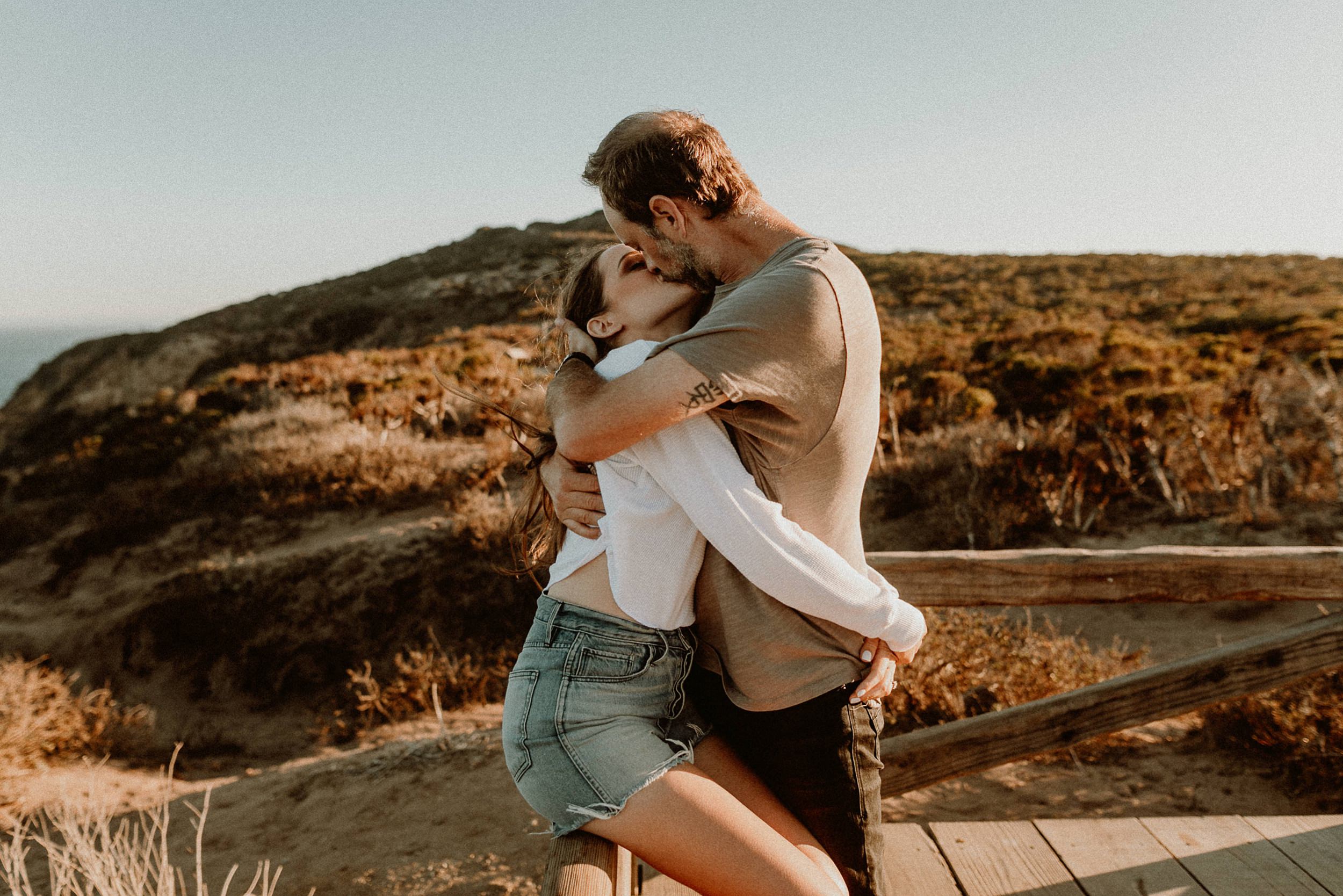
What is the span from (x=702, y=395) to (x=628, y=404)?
0.44 ft

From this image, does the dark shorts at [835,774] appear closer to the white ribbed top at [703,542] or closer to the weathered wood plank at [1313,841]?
the white ribbed top at [703,542]

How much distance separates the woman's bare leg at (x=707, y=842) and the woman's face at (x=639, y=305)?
0.87 metres

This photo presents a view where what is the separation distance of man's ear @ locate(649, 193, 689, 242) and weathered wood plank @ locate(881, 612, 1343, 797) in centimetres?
156

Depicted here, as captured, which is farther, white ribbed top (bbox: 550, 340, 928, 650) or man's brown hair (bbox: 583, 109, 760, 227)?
man's brown hair (bbox: 583, 109, 760, 227)

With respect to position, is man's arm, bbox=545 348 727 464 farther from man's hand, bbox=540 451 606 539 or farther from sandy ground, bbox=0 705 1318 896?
sandy ground, bbox=0 705 1318 896

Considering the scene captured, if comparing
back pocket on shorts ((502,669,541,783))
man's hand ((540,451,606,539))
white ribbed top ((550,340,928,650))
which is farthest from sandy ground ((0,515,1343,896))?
white ribbed top ((550,340,928,650))

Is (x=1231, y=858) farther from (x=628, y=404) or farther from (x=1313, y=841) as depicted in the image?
(x=628, y=404)

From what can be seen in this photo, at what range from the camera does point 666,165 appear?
1563 millimetres

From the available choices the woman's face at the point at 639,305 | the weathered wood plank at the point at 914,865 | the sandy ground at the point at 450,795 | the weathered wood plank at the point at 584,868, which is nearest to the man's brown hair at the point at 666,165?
the woman's face at the point at 639,305

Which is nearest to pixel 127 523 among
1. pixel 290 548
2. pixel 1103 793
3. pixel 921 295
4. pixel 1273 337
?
pixel 290 548

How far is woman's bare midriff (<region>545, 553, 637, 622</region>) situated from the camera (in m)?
1.51

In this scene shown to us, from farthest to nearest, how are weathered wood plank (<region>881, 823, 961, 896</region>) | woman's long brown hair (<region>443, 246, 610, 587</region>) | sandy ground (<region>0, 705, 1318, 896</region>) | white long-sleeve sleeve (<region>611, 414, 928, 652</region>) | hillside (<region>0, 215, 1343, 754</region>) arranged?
Answer: hillside (<region>0, 215, 1343, 754</region>) < sandy ground (<region>0, 705, 1318, 896</region>) < weathered wood plank (<region>881, 823, 961, 896</region>) < woman's long brown hair (<region>443, 246, 610, 587</region>) < white long-sleeve sleeve (<region>611, 414, 928, 652</region>)

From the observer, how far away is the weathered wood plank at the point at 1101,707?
232 centimetres

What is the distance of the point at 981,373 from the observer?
12000 millimetres
